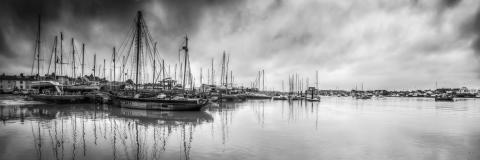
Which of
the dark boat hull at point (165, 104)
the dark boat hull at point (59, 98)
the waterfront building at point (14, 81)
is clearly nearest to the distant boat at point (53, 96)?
the dark boat hull at point (59, 98)

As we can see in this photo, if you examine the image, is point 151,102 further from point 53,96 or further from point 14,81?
point 14,81

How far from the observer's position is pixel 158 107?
35.0m

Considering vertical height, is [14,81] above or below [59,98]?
above

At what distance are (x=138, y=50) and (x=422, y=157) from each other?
33948 mm

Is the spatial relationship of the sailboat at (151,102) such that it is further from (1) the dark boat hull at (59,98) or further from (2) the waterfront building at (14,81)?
(2) the waterfront building at (14,81)

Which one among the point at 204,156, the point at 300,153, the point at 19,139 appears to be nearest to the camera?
the point at 204,156

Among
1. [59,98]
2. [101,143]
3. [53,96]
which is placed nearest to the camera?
[101,143]

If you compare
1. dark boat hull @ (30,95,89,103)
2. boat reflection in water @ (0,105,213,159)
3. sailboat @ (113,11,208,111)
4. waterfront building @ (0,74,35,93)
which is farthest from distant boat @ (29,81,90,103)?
waterfront building @ (0,74,35,93)

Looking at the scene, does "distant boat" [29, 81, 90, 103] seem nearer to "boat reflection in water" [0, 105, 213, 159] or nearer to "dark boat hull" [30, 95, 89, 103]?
"dark boat hull" [30, 95, 89, 103]

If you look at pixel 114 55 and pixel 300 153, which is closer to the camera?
pixel 300 153

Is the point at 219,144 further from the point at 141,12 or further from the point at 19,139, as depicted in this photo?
the point at 141,12

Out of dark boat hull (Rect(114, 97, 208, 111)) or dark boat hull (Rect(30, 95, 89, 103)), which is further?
dark boat hull (Rect(30, 95, 89, 103))

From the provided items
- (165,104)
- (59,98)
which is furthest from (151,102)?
(59,98)

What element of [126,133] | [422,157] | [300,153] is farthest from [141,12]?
[422,157]
